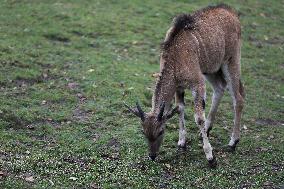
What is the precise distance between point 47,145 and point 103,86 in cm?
352

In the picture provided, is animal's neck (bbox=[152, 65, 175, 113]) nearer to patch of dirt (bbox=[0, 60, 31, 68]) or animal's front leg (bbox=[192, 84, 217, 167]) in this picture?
animal's front leg (bbox=[192, 84, 217, 167])

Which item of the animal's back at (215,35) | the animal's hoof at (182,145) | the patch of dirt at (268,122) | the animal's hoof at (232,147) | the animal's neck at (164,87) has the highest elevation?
the animal's back at (215,35)

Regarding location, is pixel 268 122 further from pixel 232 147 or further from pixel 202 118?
pixel 202 118

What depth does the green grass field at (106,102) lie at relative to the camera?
8.00m

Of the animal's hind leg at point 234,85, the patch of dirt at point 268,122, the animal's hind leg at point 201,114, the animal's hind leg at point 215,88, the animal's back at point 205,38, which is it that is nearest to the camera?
the animal's hind leg at point 201,114

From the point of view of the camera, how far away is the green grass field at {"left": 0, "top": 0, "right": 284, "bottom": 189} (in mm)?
7996

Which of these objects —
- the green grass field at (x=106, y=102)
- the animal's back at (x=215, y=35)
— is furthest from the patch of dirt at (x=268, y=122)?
the animal's back at (x=215, y=35)

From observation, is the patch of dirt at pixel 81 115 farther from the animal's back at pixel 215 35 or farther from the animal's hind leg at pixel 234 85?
the animal's hind leg at pixel 234 85

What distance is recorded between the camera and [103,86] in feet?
40.1

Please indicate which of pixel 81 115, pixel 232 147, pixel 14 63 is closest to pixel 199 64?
pixel 232 147

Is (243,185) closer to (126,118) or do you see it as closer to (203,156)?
(203,156)

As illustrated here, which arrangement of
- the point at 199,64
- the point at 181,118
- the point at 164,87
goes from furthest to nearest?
the point at 181,118, the point at 199,64, the point at 164,87

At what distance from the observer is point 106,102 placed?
37.1 ft

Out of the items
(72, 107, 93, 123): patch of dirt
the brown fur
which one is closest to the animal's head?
the brown fur
